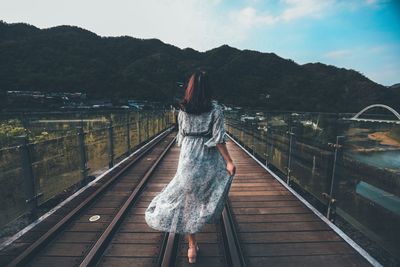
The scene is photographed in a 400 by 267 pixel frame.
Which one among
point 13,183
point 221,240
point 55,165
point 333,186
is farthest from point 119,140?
point 333,186

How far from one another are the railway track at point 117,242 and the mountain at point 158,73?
130 ft

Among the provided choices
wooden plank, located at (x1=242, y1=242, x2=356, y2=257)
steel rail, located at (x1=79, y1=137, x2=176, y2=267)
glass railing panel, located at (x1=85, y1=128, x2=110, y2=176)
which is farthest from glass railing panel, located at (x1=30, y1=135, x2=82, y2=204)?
wooden plank, located at (x1=242, y1=242, x2=356, y2=257)

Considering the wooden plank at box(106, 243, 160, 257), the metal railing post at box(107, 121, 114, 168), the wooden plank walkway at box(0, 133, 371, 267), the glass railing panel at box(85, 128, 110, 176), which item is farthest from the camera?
the metal railing post at box(107, 121, 114, 168)

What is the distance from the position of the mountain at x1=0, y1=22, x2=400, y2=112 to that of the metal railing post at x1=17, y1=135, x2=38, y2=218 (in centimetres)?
3948

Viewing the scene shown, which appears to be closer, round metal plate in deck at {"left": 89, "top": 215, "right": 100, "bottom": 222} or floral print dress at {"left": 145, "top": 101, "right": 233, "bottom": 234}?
floral print dress at {"left": 145, "top": 101, "right": 233, "bottom": 234}

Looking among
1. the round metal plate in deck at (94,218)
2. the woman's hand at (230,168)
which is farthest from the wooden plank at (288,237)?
the round metal plate in deck at (94,218)

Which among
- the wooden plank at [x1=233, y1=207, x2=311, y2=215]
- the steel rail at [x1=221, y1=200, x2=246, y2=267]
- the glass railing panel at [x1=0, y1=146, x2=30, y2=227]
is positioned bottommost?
the wooden plank at [x1=233, y1=207, x2=311, y2=215]

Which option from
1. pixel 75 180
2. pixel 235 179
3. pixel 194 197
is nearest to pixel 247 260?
pixel 194 197

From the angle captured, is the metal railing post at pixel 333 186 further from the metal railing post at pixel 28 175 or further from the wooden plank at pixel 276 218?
the metal railing post at pixel 28 175

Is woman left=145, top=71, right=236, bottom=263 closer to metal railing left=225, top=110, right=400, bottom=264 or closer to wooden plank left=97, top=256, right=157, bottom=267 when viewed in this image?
wooden plank left=97, top=256, right=157, bottom=267

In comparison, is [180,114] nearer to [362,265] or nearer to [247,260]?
[247,260]

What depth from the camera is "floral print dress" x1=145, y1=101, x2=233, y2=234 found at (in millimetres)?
2449

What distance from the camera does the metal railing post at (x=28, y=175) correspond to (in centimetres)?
349

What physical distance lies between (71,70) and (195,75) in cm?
6131
